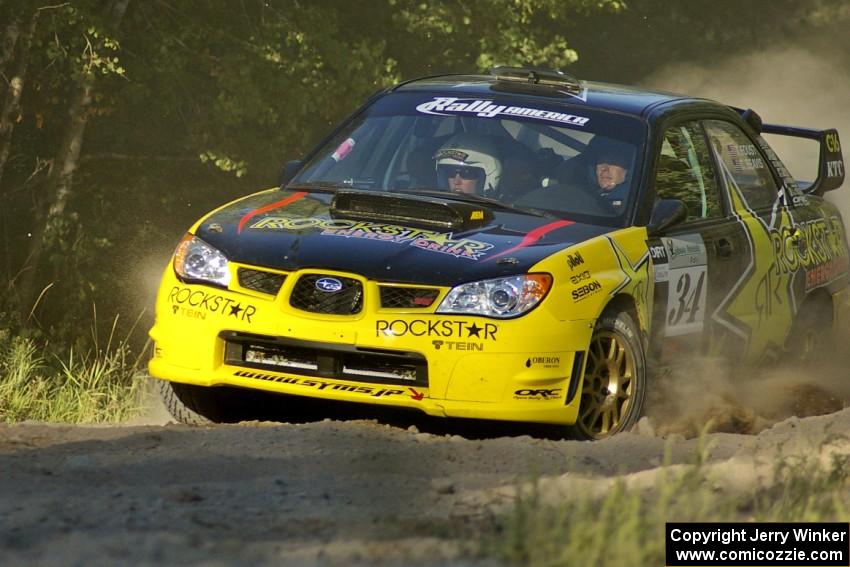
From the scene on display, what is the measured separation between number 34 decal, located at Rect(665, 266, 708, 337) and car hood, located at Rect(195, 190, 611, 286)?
584mm

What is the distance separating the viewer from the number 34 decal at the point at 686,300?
8195 millimetres

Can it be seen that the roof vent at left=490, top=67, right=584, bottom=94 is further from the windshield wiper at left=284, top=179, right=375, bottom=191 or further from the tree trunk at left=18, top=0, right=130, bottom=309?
the tree trunk at left=18, top=0, right=130, bottom=309

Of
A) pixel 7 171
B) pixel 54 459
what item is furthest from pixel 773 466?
pixel 7 171

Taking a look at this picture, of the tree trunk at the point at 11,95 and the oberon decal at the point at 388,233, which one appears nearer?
the oberon decal at the point at 388,233

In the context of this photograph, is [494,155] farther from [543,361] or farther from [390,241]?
[543,361]

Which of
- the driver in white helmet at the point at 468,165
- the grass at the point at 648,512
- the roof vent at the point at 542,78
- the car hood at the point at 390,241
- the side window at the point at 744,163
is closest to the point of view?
the grass at the point at 648,512

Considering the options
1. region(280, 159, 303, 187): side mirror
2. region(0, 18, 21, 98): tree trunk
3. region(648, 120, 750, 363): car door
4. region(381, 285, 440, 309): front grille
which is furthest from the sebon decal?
region(0, 18, 21, 98): tree trunk

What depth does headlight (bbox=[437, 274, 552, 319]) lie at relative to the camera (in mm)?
7027

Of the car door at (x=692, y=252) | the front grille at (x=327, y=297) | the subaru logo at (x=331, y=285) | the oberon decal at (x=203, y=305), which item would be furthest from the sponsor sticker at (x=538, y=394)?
the oberon decal at (x=203, y=305)

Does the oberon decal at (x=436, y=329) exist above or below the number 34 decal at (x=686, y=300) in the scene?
below

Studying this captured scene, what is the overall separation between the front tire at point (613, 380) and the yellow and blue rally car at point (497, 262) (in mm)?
10

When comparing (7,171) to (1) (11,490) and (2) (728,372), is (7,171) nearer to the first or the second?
(2) (728,372)

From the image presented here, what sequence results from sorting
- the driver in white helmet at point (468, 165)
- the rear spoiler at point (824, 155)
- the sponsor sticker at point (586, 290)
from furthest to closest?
the rear spoiler at point (824, 155) < the driver in white helmet at point (468, 165) < the sponsor sticker at point (586, 290)

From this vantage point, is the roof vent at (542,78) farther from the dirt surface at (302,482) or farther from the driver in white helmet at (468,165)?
the dirt surface at (302,482)
